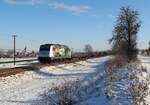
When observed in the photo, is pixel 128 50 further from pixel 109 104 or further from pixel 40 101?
pixel 109 104

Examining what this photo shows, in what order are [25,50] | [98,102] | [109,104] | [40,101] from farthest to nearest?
1. [25,50]
2. [40,101]
3. [98,102]
4. [109,104]

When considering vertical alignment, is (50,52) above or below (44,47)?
below

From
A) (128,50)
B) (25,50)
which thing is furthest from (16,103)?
(25,50)

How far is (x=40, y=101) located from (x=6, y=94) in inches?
164

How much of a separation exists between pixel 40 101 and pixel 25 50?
447 feet

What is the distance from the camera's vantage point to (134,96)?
10.5 m

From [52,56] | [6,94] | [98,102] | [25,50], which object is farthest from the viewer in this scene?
[25,50]

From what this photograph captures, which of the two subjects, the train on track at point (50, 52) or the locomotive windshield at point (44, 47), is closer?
the train on track at point (50, 52)

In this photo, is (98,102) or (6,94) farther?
(6,94)

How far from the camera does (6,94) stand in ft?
65.0

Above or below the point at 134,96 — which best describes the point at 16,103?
below

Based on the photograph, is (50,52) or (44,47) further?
(44,47)

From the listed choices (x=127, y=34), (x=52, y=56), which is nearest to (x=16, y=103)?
(x=52, y=56)

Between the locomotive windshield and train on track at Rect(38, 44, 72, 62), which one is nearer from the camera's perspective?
train on track at Rect(38, 44, 72, 62)
